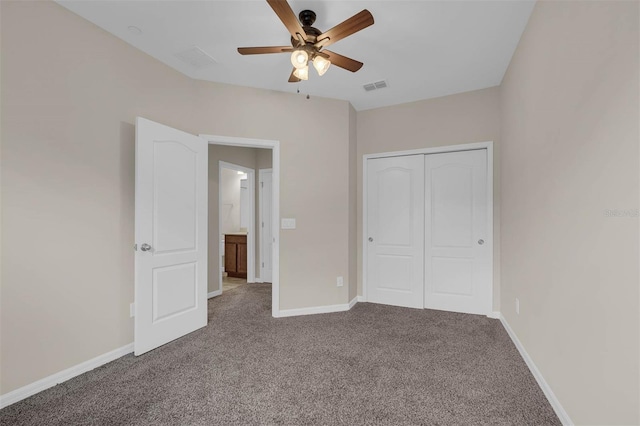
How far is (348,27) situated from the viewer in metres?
1.87

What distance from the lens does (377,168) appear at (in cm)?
401

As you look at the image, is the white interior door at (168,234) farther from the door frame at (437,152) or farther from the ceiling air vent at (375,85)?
the door frame at (437,152)

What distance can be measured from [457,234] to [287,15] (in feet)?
9.99

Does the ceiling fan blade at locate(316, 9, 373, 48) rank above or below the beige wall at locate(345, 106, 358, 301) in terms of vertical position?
above

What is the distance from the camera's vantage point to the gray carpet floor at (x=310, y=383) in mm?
1689

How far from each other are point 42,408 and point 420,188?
3979 millimetres

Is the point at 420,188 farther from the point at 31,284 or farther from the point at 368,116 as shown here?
the point at 31,284

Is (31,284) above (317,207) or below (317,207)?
below

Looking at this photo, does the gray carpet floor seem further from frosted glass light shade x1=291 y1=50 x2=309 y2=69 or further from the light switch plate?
frosted glass light shade x1=291 y1=50 x2=309 y2=69

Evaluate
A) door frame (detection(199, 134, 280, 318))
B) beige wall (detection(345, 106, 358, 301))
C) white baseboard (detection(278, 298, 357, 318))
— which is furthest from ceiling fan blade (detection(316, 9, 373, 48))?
white baseboard (detection(278, 298, 357, 318))

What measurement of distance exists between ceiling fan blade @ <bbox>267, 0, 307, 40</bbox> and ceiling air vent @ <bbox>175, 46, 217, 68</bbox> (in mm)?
1145

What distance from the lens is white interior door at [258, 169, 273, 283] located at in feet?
17.0

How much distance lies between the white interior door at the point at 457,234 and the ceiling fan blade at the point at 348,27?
2.25 m

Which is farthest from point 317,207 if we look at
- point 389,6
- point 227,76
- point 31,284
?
point 31,284
